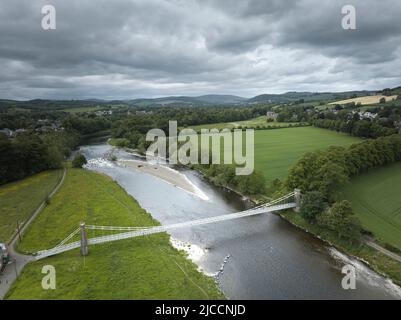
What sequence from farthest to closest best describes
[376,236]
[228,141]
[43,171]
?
[228,141] < [43,171] < [376,236]

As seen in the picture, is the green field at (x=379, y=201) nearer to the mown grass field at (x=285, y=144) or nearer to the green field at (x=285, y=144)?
the mown grass field at (x=285, y=144)

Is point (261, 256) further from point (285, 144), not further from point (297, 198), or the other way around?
point (285, 144)

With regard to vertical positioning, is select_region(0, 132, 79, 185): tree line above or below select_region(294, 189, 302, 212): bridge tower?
above

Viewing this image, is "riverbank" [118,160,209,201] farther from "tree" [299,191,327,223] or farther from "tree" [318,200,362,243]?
"tree" [318,200,362,243]

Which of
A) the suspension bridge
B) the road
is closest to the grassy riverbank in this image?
the suspension bridge
